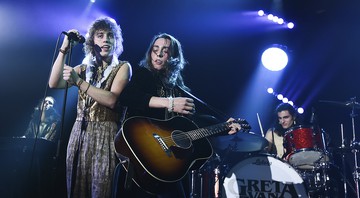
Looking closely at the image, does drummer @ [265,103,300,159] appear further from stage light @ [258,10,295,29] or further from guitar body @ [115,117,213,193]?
guitar body @ [115,117,213,193]

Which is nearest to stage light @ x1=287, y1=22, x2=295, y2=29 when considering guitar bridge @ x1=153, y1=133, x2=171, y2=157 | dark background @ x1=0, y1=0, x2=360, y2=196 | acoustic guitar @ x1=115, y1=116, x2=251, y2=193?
dark background @ x1=0, y1=0, x2=360, y2=196

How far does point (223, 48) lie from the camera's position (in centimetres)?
730

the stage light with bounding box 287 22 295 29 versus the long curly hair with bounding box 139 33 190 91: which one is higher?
the stage light with bounding box 287 22 295 29

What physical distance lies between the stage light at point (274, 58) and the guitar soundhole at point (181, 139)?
15.4 feet

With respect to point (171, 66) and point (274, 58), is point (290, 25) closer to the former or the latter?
point (274, 58)

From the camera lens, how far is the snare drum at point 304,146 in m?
5.37

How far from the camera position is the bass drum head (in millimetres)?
4723

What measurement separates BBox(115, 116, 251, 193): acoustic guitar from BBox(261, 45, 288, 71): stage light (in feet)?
14.3

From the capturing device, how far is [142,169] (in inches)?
103

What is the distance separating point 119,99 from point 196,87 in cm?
426

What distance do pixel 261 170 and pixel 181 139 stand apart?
7.40 feet

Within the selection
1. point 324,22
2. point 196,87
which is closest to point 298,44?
point 324,22

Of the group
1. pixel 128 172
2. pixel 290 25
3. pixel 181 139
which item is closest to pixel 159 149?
pixel 181 139

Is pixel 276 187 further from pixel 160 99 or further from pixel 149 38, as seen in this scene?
pixel 149 38
